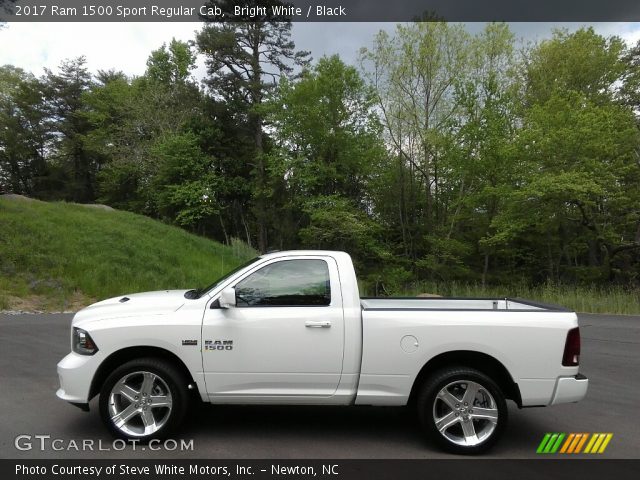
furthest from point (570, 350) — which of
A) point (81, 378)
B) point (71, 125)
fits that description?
point (71, 125)

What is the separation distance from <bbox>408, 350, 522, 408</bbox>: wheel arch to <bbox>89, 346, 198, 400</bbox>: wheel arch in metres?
2.14

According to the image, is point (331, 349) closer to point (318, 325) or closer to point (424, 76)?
point (318, 325)

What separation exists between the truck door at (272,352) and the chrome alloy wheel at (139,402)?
17.4 inches

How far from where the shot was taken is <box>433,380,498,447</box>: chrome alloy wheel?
14.3 ft

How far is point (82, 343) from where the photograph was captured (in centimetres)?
445

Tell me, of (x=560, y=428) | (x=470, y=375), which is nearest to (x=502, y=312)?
(x=470, y=375)

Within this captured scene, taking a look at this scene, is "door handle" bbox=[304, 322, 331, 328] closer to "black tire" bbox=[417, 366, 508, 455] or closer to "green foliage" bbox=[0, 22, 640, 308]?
"black tire" bbox=[417, 366, 508, 455]

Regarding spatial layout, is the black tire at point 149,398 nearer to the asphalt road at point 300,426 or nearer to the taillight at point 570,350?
the asphalt road at point 300,426

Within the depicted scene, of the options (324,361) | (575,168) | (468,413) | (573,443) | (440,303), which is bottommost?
(573,443)

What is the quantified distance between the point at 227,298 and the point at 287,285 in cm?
62

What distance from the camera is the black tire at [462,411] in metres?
4.32

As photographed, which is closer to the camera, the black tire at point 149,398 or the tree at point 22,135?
the black tire at point 149,398

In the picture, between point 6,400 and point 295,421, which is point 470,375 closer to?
point 295,421

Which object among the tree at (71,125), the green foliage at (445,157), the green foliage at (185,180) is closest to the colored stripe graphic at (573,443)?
the green foliage at (445,157)
